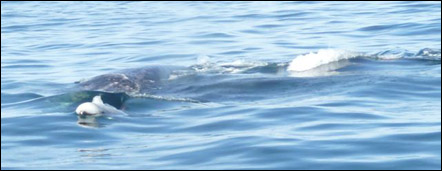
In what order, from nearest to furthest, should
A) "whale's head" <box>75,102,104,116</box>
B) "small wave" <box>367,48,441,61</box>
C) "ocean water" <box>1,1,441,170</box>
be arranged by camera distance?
1. "ocean water" <box>1,1,441,170</box>
2. "whale's head" <box>75,102,104,116</box>
3. "small wave" <box>367,48,441,61</box>

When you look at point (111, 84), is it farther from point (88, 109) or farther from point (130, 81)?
point (88, 109)

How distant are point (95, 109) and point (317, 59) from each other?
5.17 metres

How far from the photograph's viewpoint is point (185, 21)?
2658 cm

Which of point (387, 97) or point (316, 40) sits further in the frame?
point (316, 40)

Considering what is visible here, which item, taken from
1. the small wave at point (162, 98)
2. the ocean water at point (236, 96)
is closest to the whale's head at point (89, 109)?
the ocean water at point (236, 96)

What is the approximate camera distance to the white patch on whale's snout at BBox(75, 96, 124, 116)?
38.6ft

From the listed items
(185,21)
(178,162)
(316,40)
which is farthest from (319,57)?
(185,21)

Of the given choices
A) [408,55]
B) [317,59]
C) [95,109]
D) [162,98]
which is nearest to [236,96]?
[162,98]

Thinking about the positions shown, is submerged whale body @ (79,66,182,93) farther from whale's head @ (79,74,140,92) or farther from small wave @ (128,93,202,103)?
small wave @ (128,93,202,103)

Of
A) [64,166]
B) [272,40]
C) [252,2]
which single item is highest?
[252,2]

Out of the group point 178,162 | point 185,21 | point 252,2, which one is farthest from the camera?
point 252,2

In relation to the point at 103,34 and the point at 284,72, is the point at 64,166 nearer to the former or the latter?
the point at 284,72

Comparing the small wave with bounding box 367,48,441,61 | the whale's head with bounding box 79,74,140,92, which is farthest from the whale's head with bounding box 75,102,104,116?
the small wave with bounding box 367,48,441,61

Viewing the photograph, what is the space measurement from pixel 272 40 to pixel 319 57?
4859 millimetres
